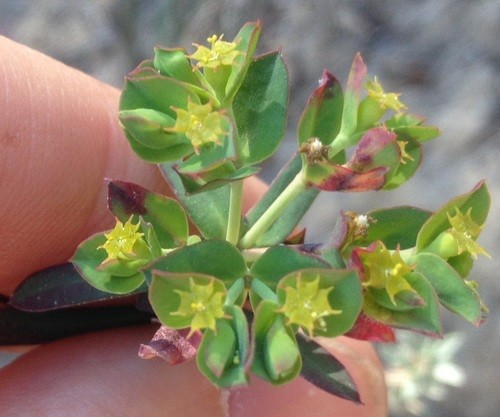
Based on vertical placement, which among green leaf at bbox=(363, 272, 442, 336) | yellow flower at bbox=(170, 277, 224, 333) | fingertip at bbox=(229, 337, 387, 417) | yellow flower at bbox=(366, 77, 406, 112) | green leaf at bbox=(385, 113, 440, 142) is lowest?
fingertip at bbox=(229, 337, 387, 417)

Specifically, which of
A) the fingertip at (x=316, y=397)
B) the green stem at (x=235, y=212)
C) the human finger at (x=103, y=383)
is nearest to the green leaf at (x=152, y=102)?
the green stem at (x=235, y=212)

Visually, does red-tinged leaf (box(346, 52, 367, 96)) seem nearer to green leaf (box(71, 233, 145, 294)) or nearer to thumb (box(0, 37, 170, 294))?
green leaf (box(71, 233, 145, 294))

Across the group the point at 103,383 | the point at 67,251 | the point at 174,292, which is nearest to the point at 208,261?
the point at 174,292

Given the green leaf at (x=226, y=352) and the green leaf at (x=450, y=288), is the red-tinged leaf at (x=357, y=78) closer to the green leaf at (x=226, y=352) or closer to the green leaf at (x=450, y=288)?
the green leaf at (x=450, y=288)

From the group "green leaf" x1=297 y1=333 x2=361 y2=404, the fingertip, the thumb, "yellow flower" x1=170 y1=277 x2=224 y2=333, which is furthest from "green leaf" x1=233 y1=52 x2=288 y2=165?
the fingertip

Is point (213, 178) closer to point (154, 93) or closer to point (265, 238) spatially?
point (154, 93)

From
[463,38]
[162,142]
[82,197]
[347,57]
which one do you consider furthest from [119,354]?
[463,38]

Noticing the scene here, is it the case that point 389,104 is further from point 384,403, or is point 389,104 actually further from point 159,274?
point 384,403
